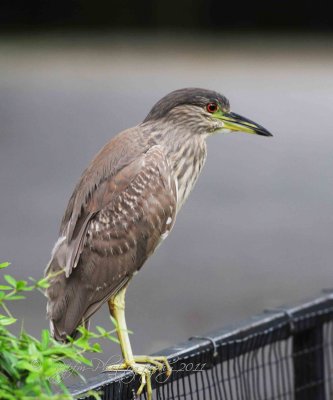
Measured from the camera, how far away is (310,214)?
844cm

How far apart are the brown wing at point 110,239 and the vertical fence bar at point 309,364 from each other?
0.62m

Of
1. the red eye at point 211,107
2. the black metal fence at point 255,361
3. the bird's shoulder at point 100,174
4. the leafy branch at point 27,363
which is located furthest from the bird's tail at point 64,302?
the leafy branch at point 27,363

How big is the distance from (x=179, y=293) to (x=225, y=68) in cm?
281

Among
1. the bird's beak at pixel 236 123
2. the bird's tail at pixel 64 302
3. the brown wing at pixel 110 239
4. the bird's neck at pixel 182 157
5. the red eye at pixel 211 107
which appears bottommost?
the bird's tail at pixel 64 302

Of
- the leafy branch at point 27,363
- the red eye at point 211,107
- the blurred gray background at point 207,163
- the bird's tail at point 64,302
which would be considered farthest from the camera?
the blurred gray background at point 207,163

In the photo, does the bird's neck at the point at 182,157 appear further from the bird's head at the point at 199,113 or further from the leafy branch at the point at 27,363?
the leafy branch at the point at 27,363

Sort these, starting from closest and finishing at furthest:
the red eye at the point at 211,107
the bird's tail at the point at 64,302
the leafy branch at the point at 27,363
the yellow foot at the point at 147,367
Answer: the leafy branch at the point at 27,363
the yellow foot at the point at 147,367
the bird's tail at the point at 64,302
the red eye at the point at 211,107

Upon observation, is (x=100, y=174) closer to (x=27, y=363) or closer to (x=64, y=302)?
(x=64, y=302)

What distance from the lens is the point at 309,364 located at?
373 cm

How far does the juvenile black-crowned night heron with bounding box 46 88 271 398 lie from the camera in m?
3.60

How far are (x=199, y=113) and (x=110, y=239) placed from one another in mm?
694

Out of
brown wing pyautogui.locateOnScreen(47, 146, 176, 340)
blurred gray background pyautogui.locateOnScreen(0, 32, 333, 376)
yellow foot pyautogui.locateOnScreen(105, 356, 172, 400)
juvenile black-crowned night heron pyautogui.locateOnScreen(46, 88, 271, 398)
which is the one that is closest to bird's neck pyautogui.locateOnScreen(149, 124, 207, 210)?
juvenile black-crowned night heron pyautogui.locateOnScreen(46, 88, 271, 398)

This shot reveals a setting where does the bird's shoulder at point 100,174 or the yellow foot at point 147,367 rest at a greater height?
the bird's shoulder at point 100,174

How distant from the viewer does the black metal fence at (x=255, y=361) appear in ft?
10.3
